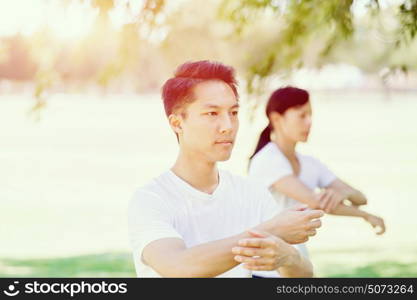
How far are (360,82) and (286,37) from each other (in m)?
79.7

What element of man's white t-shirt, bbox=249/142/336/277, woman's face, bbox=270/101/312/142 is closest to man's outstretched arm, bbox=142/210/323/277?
man's white t-shirt, bbox=249/142/336/277

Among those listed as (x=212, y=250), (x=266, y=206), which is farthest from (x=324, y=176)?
(x=212, y=250)

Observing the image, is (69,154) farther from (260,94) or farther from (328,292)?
(328,292)

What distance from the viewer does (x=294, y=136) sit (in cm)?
484

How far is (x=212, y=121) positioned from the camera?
9.14 feet

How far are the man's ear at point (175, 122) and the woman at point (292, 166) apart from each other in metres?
1.80

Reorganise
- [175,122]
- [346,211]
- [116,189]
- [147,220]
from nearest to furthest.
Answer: [147,220], [175,122], [346,211], [116,189]

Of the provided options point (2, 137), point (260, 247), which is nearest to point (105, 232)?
point (260, 247)

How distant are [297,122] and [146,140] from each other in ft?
86.2

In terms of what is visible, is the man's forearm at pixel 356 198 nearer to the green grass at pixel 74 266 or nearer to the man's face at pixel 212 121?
the man's face at pixel 212 121

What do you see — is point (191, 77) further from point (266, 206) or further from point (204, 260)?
point (204, 260)

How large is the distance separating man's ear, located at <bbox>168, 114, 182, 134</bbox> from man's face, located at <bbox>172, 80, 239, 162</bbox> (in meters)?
0.04

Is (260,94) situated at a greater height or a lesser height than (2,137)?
lesser

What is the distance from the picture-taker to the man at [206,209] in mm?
2488
